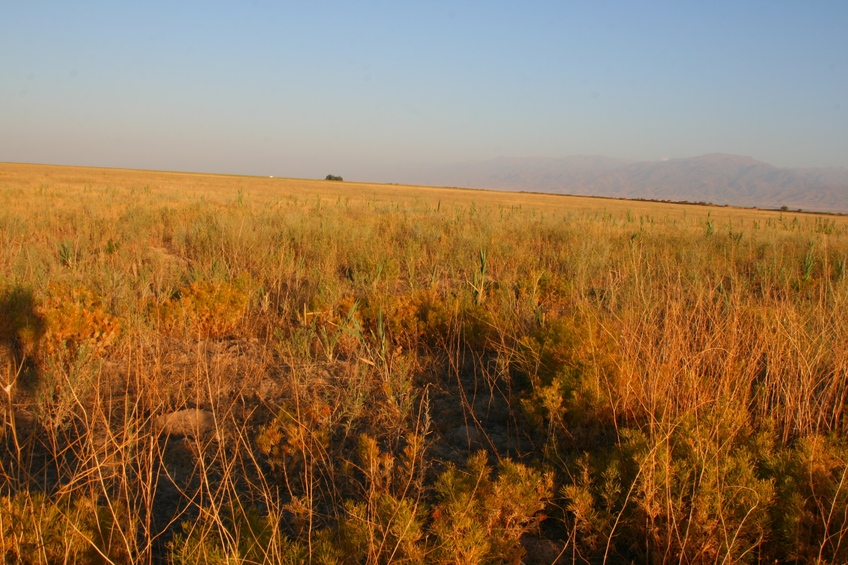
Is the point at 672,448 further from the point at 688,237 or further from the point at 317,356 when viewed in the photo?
the point at 688,237

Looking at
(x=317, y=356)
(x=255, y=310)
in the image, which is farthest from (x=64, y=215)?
(x=317, y=356)

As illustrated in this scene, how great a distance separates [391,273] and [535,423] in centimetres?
364

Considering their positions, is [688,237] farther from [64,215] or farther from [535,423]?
[64,215]

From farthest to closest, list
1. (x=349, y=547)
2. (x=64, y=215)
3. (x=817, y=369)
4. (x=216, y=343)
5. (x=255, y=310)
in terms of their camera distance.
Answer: (x=64, y=215)
(x=255, y=310)
(x=216, y=343)
(x=817, y=369)
(x=349, y=547)

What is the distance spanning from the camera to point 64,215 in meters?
10.0

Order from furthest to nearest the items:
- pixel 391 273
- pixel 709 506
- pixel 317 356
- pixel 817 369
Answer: pixel 391 273 < pixel 317 356 < pixel 817 369 < pixel 709 506

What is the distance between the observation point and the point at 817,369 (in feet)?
10.7

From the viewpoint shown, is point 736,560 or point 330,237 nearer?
point 736,560

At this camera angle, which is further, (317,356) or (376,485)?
(317,356)

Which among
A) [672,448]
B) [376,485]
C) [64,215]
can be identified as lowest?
[376,485]

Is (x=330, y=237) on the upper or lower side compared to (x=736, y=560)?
Result: upper

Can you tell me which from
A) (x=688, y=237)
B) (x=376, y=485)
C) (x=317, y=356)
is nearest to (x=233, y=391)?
(x=317, y=356)

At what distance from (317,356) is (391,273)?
246 centimetres

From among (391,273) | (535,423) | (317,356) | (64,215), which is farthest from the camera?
(64,215)
